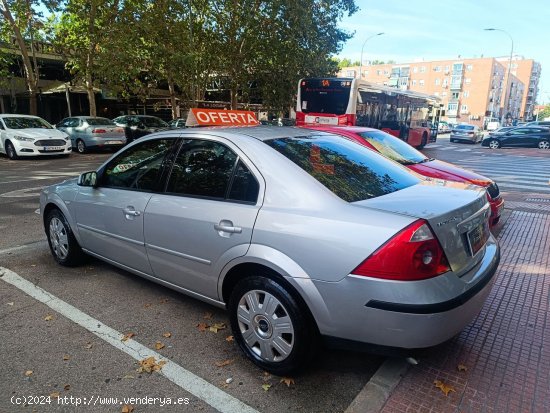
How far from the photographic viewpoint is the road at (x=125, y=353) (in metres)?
2.54

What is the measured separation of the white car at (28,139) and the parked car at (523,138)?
24.7m

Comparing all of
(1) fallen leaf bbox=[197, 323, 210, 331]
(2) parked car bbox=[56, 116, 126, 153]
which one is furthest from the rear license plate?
(2) parked car bbox=[56, 116, 126, 153]

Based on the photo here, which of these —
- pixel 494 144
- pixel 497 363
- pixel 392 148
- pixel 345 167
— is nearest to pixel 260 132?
pixel 345 167

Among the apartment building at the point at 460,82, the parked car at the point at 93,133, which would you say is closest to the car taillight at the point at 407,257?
the parked car at the point at 93,133

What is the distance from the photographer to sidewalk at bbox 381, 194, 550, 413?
245cm

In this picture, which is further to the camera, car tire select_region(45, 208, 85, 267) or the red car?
the red car

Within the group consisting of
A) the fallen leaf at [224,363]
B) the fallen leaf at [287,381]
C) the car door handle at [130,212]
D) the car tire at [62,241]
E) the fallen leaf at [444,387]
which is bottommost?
the fallen leaf at [224,363]

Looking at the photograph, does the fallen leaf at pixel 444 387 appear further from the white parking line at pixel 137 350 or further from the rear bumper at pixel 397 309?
the white parking line at pixel 137 350

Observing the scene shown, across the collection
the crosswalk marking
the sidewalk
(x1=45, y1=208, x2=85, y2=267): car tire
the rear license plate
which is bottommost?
the crosswalk marking

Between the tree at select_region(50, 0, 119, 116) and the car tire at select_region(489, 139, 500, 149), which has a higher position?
the tree at select_region(50, 0, 119, 116)

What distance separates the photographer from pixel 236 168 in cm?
293

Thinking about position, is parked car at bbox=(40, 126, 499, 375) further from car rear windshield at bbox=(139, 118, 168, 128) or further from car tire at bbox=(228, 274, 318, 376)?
car rear windshield at bbox=(139, 118, 168, 128)

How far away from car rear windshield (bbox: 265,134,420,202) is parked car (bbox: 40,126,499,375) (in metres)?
0.01

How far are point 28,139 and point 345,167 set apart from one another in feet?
47.1
